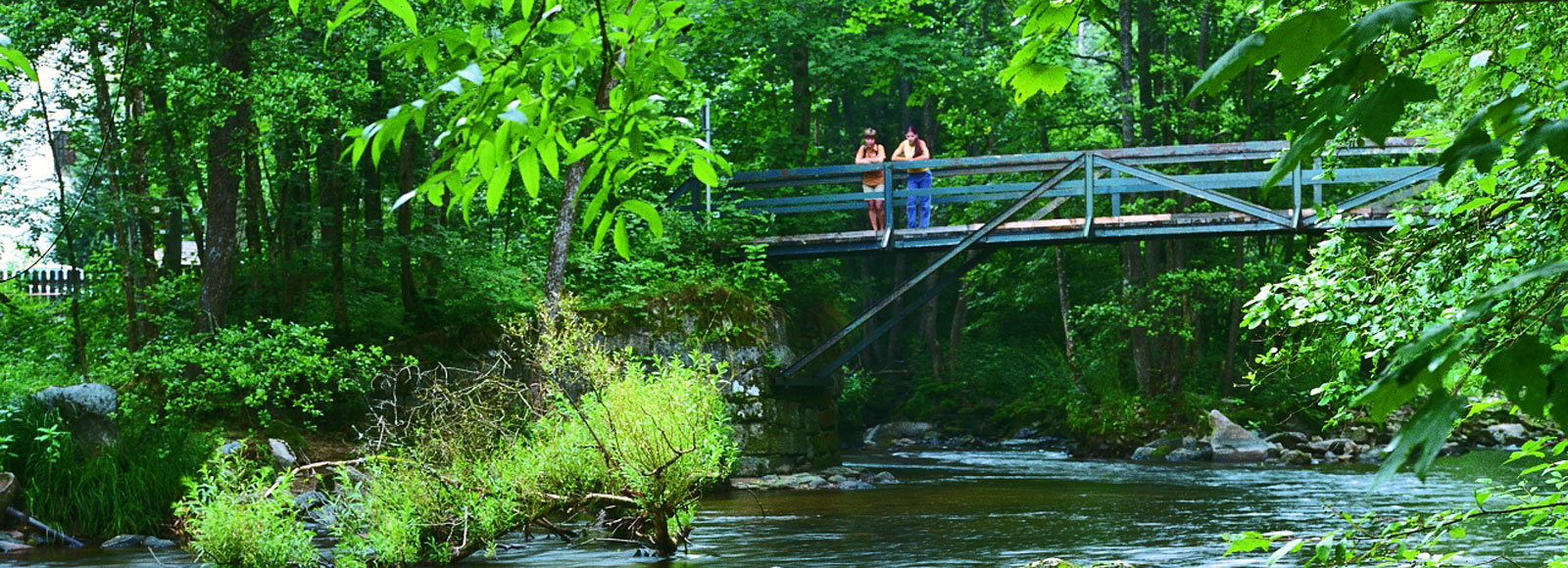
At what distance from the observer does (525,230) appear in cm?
1691

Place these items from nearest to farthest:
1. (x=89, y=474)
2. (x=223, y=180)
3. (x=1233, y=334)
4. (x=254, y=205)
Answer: (x=89, y=474), (x=223, y=180), (x=254, y=205), (x=1233, y=334)

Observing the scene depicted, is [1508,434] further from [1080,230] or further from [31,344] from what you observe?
[31,344]

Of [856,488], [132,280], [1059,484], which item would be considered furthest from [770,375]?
[132,280]

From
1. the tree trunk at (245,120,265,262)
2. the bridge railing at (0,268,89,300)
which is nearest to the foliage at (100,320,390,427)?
the tree trunk at (245,120,265,262)

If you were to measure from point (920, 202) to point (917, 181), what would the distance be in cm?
35

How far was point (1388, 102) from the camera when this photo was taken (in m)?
1.26

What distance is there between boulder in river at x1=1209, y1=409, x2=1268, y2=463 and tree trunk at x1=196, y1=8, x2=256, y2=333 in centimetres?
1240

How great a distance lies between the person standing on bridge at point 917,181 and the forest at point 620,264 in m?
1.93

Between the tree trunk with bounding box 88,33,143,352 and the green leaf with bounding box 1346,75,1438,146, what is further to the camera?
the tree trunk with bounding box 88,33,143,352

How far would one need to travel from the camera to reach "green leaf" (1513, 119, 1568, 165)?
115 cm

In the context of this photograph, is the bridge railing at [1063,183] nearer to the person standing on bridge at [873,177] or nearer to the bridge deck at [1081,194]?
the bridge deck at [1081,194]

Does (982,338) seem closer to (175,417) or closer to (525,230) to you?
(525,230)

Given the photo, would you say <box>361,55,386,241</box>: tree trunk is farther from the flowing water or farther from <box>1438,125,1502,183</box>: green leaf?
<box>1438,125,1502,183</box>: green leaf

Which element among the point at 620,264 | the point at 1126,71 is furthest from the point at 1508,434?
the point at 620,264
